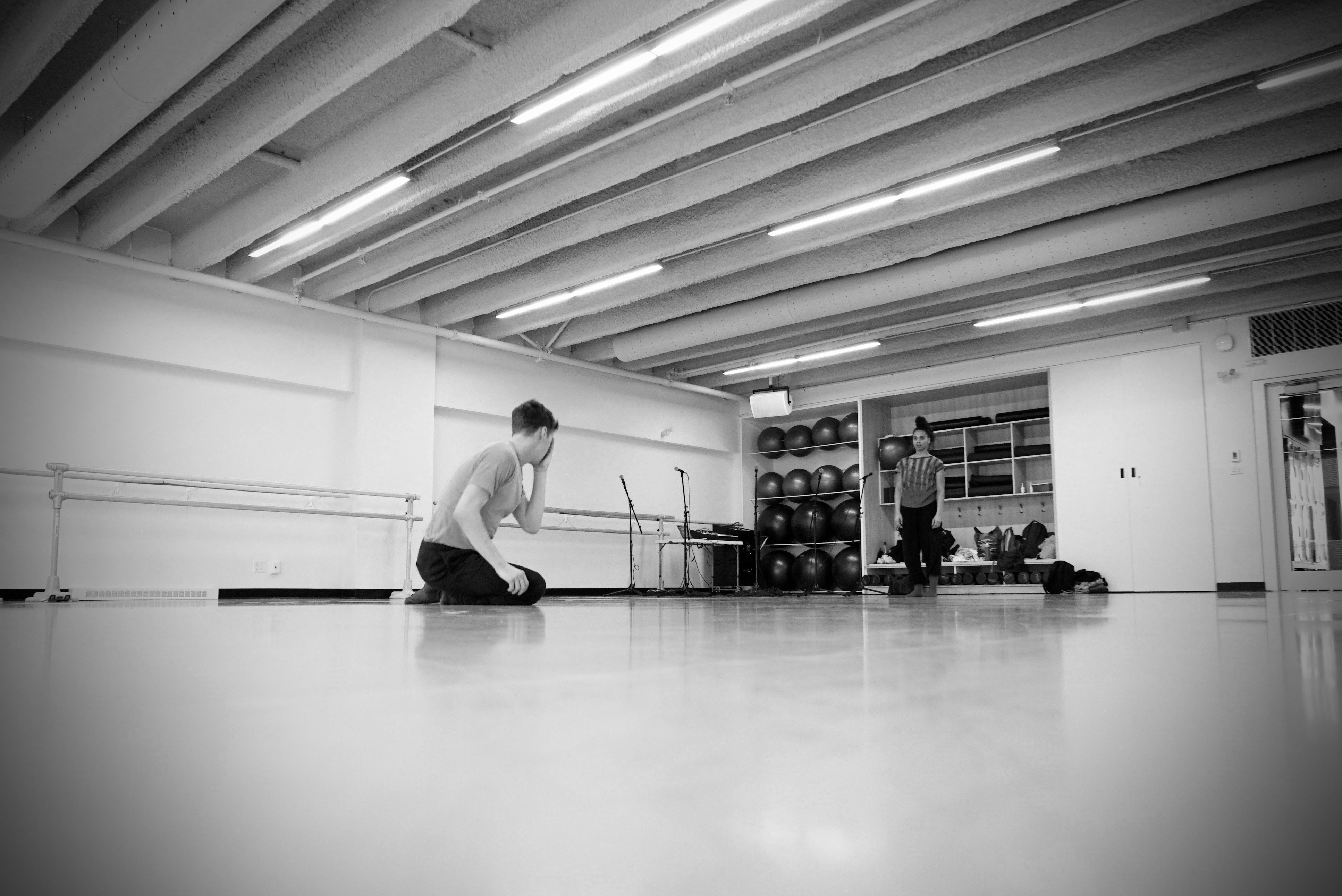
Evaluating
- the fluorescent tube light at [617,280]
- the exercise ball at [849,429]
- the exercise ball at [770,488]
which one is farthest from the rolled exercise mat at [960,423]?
the fluorescent tube light at [617,280]

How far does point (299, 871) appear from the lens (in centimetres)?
29

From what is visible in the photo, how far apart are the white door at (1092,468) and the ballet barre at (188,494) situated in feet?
24.7

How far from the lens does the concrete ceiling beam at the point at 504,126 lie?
15.8 feet

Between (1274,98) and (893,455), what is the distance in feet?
23.5

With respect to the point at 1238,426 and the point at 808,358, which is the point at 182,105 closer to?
the point at 808,358

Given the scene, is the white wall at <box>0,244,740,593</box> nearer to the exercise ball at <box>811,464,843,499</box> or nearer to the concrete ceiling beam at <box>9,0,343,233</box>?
the concrete ceiling beam at <box>9,0,343,233</box>

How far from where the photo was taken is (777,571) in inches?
499

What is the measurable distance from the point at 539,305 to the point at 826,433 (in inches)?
214

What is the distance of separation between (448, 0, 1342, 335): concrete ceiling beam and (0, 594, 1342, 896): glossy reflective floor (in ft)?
17.1

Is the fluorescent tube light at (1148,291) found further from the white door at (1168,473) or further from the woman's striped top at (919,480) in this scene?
the woman's striped top at (919,480)

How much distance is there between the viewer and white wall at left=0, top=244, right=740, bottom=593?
24.4ft

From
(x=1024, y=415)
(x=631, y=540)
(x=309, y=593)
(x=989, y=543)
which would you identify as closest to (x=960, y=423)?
(x=1024, y=415)

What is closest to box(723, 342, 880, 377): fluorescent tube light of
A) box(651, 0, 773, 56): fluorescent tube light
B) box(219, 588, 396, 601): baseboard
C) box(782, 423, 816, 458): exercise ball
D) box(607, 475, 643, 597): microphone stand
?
box(782, 423, 816, 458): exercise ball

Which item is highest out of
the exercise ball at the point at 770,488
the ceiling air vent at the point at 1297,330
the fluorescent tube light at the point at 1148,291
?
the fluorescent tube light at the point at 1148,291
